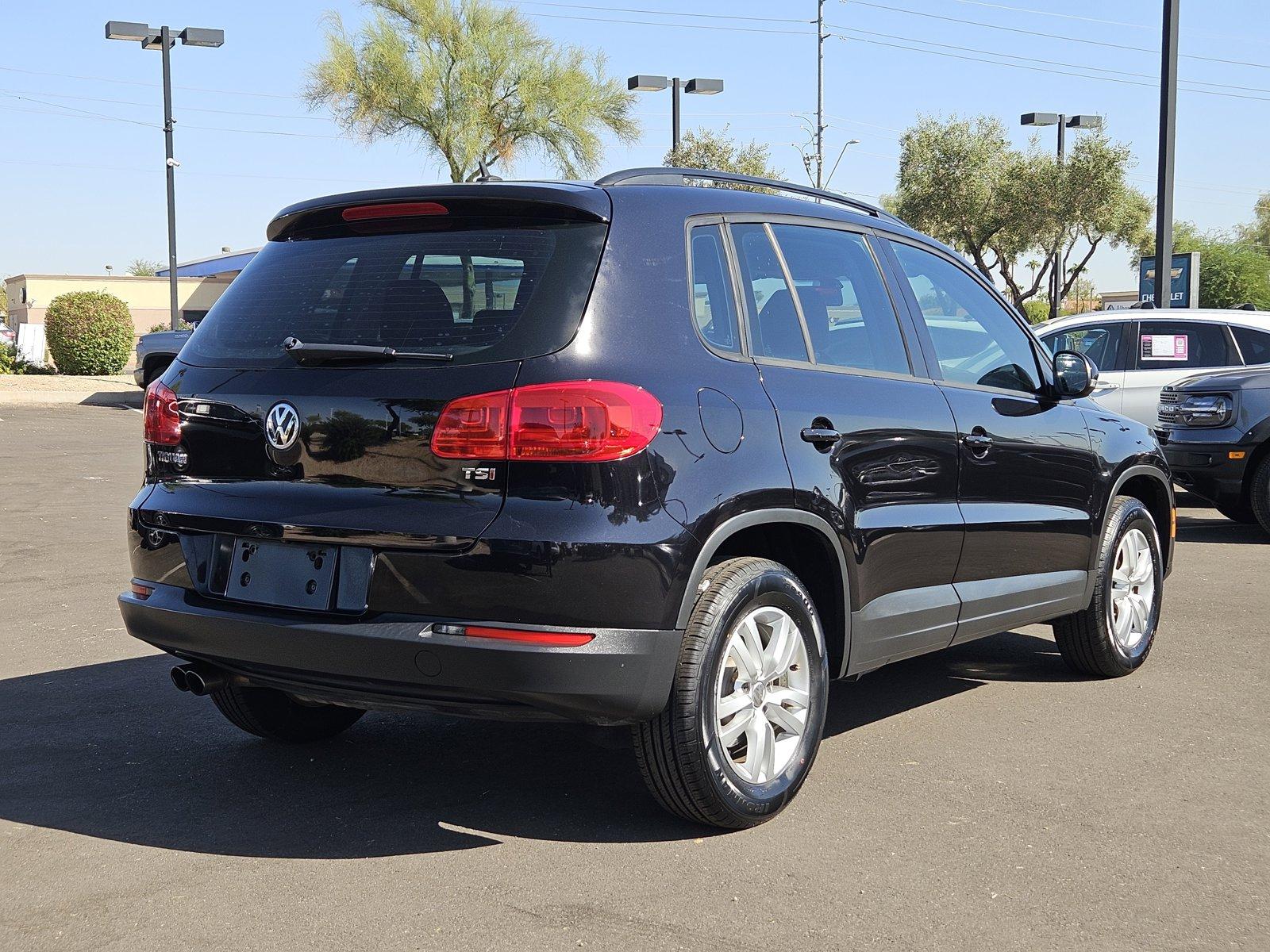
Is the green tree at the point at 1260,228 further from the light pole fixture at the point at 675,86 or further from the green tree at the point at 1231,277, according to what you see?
the light pole fixture at the point at 675,86

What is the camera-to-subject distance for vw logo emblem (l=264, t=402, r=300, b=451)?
3.84 m

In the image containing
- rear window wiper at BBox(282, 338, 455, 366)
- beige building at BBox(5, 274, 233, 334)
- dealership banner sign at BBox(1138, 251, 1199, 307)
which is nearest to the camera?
rear window wiper at BBox(282, 338, 455, 366)

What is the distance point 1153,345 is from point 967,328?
7.74 meters

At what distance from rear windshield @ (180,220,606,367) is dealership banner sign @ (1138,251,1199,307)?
50.3 feet

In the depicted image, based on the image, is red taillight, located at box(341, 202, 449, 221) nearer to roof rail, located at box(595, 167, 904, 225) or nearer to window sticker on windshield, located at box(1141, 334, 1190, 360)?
roof rail, located at box(595, 167, 904, 225)

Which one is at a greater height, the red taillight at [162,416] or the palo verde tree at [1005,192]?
the palo verde tree at [1005,192]

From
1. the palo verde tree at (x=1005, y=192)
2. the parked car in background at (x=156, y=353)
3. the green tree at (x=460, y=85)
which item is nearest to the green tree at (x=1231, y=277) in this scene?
the palo verde tree at (x=1005, y=192)

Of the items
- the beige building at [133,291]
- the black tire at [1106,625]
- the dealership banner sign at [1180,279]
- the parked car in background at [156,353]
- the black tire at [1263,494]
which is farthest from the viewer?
the beige building at [133,291]

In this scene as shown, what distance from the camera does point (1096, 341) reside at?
Result: 12617mm

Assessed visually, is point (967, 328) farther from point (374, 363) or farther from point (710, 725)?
point (374, 363)

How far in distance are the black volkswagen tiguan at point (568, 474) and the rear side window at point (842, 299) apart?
1 cm

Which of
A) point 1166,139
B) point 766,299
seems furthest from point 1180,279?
point 766,299

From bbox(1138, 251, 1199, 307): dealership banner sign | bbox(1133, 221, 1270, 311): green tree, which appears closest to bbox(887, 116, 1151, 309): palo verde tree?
bbox(1133, 221, 1270, 311): green tree

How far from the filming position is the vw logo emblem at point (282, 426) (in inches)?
151
